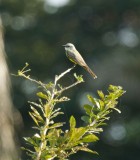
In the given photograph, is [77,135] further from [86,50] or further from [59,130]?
[86,50]

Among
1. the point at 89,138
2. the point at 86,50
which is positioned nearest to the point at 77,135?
the point at 89,138

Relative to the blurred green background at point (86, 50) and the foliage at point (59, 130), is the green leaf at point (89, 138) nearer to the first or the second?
the foliage at point (59, 130)

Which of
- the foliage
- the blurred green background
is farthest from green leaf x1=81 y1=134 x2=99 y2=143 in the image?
the blurred green background

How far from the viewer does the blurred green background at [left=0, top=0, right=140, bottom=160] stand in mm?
19812

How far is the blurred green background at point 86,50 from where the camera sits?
19.8 metres

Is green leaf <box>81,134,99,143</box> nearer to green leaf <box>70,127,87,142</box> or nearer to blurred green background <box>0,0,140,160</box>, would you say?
green leaf <box>70,127,87,142</box>

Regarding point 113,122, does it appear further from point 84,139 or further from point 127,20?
point 84,139

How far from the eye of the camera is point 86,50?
21484mm

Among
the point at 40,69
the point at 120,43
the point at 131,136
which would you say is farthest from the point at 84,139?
the point at 120,43

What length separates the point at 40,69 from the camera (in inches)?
843

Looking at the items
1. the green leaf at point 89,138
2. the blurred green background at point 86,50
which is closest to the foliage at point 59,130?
the green leaf at point 89,138

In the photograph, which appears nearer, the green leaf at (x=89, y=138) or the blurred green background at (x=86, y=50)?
the green leaf at (x=89, y=138)

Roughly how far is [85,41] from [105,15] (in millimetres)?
2040

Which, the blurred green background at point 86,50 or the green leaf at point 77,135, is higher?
the blurred green background at point 86,50
